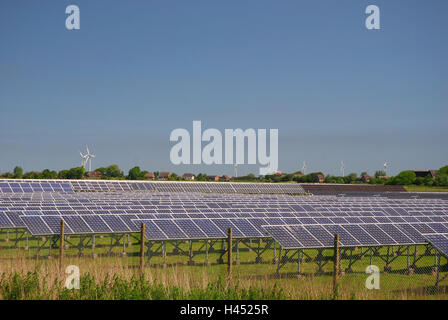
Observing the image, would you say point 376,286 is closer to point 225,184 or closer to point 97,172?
point 225,184

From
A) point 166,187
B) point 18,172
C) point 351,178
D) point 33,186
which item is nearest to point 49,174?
point 18,172

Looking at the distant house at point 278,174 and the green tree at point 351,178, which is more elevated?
the distant house at point 278,174

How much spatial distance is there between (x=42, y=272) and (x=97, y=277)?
5.10 feet

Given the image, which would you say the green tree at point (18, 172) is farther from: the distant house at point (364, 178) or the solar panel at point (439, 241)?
the solar panel at point (439, 241)

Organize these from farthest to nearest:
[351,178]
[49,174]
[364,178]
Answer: [364,178] → [351,178] → [49,174]

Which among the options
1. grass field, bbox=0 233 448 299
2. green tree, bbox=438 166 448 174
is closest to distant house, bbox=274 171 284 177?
green tree, bbox=438 166 448 174

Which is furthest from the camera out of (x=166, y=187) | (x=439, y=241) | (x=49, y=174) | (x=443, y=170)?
(x=443, y=170)

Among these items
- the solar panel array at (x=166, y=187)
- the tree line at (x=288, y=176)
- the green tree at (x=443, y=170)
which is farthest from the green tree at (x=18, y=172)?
the green tree at (x=443, y=170)

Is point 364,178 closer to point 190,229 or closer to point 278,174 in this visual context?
point 278,174

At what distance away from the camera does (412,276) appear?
2353 centimetres

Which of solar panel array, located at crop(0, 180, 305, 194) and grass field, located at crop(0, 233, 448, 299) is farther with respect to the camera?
solar panel array, located at crop(0, 180, 305, 194)

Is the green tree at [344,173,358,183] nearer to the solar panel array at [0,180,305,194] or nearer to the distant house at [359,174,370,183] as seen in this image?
the distant house at [359,174,370,183]
